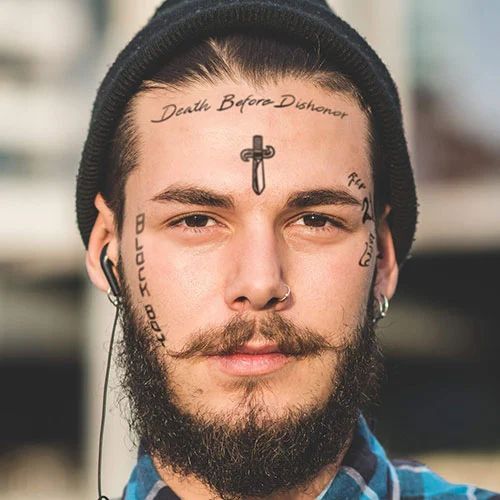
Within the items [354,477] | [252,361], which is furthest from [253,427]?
[354,477]

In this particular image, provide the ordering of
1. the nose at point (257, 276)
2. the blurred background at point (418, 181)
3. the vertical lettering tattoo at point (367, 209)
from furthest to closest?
the blurred background at point (418, 181)
the vertical lettering tattoo at point (367, 209)
the nose at point (257, 276)

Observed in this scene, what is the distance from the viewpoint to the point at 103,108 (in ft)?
8.79

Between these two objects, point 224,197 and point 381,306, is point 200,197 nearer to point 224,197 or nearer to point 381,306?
point 224,197

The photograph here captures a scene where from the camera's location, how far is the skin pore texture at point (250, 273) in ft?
7.67

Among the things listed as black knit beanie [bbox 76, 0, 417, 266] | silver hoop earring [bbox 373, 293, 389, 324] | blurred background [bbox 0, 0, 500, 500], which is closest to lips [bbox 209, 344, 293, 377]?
silver hoop earring [bbox 373, 293, 389, 324]

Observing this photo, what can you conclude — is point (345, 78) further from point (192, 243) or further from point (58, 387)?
point (58, 387)

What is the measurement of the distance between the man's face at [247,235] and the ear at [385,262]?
175 millimetres

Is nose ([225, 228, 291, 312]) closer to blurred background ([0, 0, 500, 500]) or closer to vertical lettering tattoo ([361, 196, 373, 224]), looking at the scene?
vertical lettering tattoo ([361, 196, 373, 224])

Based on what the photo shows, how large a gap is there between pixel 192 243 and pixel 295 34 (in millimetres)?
644

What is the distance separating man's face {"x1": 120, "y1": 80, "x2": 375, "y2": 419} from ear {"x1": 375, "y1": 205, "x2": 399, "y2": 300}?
0.17 m

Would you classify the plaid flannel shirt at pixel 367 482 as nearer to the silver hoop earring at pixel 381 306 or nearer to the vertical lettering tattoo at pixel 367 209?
the silver hoop earring at pixel 381 306

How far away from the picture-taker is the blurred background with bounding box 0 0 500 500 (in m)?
8.84

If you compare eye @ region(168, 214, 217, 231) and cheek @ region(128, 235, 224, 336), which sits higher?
eye @ region(168, 214, 217, 231)

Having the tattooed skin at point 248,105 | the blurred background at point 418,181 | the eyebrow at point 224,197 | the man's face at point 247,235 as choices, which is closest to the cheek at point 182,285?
the man's face at point 247,235
